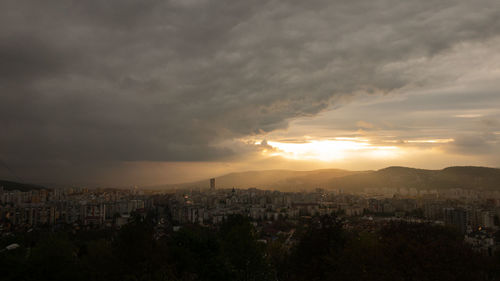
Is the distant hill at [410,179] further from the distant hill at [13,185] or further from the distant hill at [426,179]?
the distant hill at [13,185]

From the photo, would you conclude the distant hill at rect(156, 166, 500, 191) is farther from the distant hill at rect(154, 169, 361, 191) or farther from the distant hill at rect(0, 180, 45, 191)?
the distant hill at rect(0, 180, 45, 191)

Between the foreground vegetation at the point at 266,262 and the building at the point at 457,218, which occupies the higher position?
the foreground vegetation at the point at 266,262

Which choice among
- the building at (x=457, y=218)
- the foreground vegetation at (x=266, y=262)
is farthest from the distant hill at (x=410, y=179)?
the foreground vegetation at (x=266, y=262)

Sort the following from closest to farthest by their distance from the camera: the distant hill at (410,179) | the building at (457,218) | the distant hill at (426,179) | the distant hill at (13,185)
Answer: the building at (457,218), the distant hill at (13,185), the distant hill at (426,179), the distant hill at (410,179)

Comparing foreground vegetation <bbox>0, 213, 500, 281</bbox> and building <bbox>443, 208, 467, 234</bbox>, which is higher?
foreground vegetation <bbox>0, 213, 500, 281</bbox>

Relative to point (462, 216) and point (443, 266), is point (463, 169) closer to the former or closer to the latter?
point (462, 216)

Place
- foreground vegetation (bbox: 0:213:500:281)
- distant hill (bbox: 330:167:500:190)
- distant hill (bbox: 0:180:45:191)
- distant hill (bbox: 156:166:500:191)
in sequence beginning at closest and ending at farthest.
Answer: foreground vegetation (bbox: 0:213:500:281) → distant hill (bbox: 0:180:45:191) → distant hill (bbox: 330:167:500:190) → distant hill (bbox: 156:166:500:191)

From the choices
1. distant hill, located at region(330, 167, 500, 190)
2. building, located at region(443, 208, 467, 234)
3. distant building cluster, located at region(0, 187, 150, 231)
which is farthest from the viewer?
distant hill, located at region(330, 167, 500, 190)

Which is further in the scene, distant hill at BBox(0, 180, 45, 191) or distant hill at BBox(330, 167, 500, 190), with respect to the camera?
distant hill at BBox(330, 167, 500, 190)

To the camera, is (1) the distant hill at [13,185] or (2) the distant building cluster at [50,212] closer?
(2) the distant building cluster at [50,212]

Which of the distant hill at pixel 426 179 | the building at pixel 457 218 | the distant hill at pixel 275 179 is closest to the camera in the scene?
the building at pixel 457 218

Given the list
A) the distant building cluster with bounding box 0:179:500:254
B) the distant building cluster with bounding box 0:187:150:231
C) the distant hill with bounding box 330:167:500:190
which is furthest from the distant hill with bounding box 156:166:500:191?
the distant building cluster with bounding box 0:187:150:231

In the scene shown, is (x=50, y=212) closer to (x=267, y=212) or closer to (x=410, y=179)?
(x=267, y=212)
